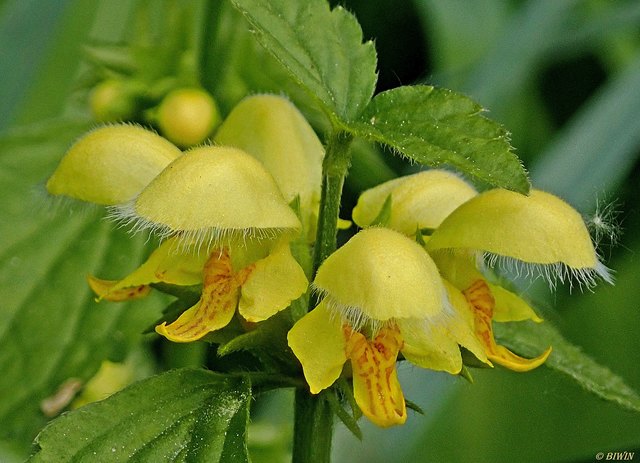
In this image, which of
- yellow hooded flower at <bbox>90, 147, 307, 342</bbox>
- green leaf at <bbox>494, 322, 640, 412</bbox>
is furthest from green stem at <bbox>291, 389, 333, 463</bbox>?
green leaf at <bbox>494, 322, 640, 412</bbox>

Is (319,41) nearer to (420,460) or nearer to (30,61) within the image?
(30,61)

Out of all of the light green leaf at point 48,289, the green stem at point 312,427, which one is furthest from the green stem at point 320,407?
the light green leaf at point 48,289

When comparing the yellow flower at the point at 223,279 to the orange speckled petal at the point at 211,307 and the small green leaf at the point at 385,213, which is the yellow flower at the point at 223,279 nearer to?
the orange speckled petal at the point at 211,307

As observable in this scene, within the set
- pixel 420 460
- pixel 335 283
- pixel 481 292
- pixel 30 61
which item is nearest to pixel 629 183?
pixel 420 460

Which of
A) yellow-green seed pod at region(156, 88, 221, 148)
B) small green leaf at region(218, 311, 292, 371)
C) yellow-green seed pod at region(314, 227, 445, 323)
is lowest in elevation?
yellow-green seed pod at region(156, 88, 221, 148)

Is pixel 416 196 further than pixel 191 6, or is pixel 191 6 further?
pixel 191 6

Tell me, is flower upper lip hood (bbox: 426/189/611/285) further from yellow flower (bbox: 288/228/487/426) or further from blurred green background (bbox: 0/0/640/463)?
Answer: blurred green background (bbox: 0/0/640/463)
